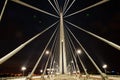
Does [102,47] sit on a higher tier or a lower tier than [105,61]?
higher

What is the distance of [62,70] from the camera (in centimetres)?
1158

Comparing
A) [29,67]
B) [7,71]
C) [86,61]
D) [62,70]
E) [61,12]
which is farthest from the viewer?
[29,67]

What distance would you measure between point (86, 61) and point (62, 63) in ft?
204

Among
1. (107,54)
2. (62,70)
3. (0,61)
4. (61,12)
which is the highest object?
(107,54)

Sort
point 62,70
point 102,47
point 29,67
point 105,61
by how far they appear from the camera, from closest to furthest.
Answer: point 62,70
point 102,47
point 105,61
point 29,67

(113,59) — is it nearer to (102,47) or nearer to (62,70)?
(102,47)

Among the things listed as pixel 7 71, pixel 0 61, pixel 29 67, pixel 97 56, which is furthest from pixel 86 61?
pixel 0 61

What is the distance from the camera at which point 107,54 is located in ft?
203

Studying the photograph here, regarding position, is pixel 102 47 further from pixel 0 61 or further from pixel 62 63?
pixel 0 61

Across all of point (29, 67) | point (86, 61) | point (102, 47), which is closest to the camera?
point (102, 47)

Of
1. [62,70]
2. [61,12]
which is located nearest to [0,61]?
[62,70]

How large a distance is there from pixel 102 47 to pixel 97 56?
476 centimetres

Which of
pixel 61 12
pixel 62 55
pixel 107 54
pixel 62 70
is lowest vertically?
pixel 62 70

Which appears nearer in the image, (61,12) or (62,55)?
(62,55)
